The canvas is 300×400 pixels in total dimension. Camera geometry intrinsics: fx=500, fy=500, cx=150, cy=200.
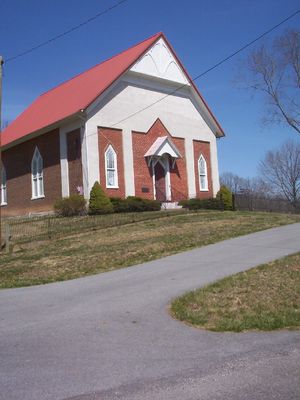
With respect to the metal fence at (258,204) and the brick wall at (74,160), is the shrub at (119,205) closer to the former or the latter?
the brick wall at (74,160)

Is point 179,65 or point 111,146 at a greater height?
point 179,65

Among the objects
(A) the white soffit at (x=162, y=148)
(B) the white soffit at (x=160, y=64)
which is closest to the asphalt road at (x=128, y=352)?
(A) the white soffit at (x=162, y=148)

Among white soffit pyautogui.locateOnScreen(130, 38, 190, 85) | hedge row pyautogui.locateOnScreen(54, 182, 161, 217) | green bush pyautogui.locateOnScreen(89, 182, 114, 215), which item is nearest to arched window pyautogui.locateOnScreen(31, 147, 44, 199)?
hedge row pyautogui.locateOnScreen(54, 182, 161, 217)

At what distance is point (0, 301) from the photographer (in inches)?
372

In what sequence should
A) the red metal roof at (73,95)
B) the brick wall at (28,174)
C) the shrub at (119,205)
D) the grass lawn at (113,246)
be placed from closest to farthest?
the grass lawn at (113,246)
the shrub at (119,205)
the red metal roof at (73,95)
the brick wall at (28,174)

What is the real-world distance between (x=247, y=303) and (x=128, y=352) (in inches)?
105

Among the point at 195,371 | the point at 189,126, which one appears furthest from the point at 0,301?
the point at 189,126

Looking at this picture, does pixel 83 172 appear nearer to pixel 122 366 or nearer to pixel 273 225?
pixel 273 225

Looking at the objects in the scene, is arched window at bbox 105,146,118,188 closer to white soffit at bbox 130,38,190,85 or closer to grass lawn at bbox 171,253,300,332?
white soffit at bbox 130,38,190,85

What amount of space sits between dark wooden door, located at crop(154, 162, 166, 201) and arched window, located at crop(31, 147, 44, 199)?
6.74 meters

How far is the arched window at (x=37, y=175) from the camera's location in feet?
97.2

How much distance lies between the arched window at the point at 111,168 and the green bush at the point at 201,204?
4366 millimetres

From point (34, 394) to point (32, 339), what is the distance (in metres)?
2.00

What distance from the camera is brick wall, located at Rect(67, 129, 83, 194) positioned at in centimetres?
2648
